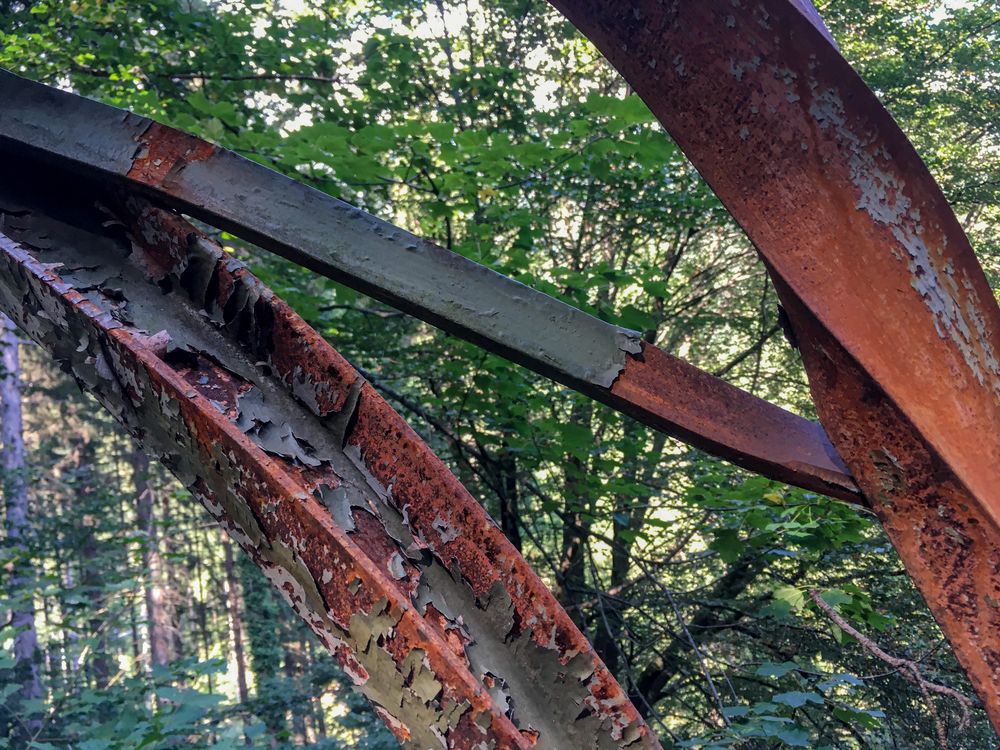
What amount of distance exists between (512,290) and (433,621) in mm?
474

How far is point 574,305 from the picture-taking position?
3.74 metres

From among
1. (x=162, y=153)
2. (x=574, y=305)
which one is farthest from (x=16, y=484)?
(x=162, y=153)

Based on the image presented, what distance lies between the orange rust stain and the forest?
1.37 metres

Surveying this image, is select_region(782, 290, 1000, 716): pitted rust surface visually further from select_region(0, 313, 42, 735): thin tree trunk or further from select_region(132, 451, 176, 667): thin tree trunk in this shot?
select_region(132, 451, 176, 667): thin tree trunk

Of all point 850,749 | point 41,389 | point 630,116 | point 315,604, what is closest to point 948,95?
point 630,116

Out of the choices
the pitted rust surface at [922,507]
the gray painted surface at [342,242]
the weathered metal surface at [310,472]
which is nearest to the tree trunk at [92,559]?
the weathered metal surface at [310,472]

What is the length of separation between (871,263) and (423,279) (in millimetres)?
578

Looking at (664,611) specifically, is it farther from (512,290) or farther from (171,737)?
(512,290)

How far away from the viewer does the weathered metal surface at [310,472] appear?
0.78 meters

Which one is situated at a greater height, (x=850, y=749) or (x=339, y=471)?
(x=339, y=471)

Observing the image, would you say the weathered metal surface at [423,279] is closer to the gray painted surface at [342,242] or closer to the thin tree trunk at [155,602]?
the gray painted surface at [342,242]

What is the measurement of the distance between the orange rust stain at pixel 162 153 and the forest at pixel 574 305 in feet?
4.49

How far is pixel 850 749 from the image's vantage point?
12.7 ft

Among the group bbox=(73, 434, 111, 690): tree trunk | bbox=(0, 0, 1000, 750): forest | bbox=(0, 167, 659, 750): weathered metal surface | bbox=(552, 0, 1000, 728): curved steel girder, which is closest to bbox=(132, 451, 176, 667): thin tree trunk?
bbox=(73, 434, 111, 690): tree trunk
